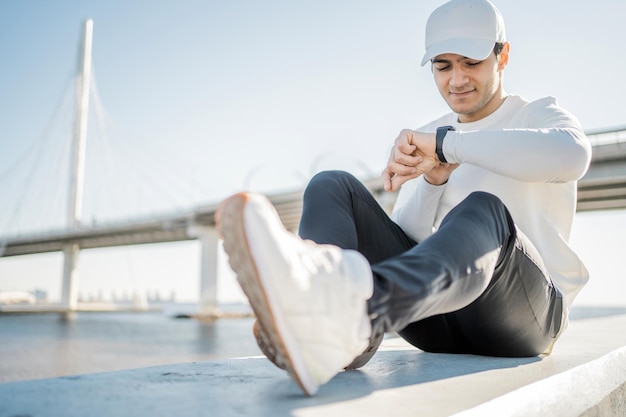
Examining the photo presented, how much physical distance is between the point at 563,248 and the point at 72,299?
34.1 meters

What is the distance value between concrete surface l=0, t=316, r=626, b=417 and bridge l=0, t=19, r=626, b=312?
1656 centimetres

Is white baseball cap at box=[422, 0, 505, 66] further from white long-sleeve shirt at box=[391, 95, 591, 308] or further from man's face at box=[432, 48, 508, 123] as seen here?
white long-sleeve shirt at box=[391, 95, 591, 308]

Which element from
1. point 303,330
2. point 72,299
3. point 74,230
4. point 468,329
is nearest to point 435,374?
point 468,329

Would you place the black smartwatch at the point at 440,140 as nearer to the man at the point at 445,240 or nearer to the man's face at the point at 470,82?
the man at the point at 445,240

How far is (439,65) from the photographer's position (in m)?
1.60

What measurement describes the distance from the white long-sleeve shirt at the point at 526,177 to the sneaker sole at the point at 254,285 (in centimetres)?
66

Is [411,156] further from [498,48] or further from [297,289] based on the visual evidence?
[297,289]

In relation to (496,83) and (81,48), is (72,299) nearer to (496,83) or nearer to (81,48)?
(81,48)

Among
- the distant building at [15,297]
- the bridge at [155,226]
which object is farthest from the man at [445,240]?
the distant building at [15,297]

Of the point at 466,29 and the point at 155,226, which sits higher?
the point at 466,29

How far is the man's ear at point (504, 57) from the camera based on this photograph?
5.26 ft

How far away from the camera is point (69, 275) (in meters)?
31.1

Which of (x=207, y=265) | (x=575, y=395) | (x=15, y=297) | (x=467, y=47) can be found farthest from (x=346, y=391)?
(x=15, y=297)

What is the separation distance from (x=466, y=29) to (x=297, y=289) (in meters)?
1.02
